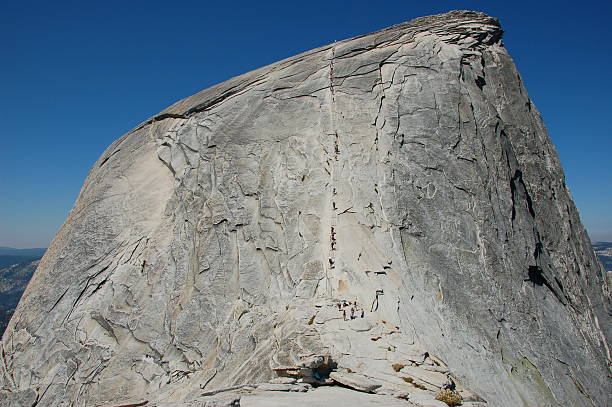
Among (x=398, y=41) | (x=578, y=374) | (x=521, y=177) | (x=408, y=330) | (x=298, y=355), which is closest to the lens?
(x=298, y=355)

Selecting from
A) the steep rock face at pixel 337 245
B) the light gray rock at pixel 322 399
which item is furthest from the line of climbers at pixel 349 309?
the light gray rock at pixel 322 399

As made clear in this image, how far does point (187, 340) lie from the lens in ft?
70.3

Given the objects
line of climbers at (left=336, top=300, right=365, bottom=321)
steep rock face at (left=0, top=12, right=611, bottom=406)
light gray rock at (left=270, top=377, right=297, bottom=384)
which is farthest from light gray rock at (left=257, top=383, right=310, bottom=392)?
line of climbers at (left=336, top=300, right=365, bottom=321)

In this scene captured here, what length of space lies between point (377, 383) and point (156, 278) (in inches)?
550

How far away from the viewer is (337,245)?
1992cm

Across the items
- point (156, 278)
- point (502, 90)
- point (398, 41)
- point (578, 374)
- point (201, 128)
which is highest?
point (398, 41)

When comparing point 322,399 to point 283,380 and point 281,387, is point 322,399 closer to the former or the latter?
point 281,387

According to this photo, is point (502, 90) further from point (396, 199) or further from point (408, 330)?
point (408, 330)

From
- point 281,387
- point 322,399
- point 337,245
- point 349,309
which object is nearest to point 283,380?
point 281,387

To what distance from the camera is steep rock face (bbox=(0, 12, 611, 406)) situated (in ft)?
59.4

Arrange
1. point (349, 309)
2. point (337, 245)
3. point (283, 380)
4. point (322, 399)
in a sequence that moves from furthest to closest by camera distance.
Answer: point (337, 245), point (349, 309), point (283, 380), point (322, 399)

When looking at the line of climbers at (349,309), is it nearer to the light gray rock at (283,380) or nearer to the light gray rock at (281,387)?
the light gray rock at (283,380)

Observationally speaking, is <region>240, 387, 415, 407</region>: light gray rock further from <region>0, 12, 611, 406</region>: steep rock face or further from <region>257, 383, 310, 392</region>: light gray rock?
<region>0, 12, 611, 406</region>: steep rock face

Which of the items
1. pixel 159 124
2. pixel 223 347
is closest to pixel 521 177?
pixel 223 347
